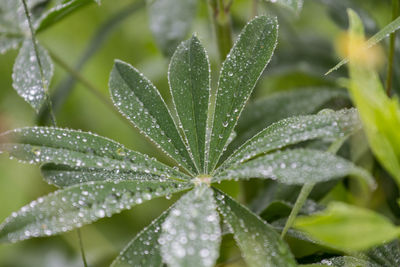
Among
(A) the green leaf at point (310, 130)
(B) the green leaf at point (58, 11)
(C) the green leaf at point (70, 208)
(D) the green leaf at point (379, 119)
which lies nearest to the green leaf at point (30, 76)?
(B) the green leaf at point (58, 11)

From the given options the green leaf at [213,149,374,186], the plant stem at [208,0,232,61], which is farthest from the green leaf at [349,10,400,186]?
the plant stem at [208,0,232,61]

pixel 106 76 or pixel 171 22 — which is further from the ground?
pixel 106 76

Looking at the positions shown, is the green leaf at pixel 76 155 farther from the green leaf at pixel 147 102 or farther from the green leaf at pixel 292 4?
the green leaf at pixel 292 4

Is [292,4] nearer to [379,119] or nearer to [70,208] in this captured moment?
[379,119]

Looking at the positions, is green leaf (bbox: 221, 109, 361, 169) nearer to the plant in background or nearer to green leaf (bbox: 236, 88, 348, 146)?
the plant in background

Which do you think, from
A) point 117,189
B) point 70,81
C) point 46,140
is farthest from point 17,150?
point 70,81

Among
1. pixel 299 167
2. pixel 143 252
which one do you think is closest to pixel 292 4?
pixel 299 167
